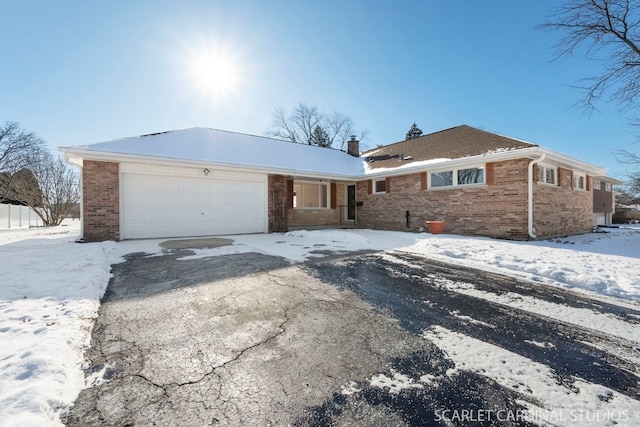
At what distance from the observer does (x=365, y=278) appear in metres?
4.36

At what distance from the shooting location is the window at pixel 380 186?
1273 cm

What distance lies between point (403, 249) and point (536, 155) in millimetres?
5248

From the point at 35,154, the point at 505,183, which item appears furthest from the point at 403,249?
the point at 35,154

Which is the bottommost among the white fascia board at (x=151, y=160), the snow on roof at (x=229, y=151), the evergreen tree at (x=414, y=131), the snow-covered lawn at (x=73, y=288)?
the snow-covered lawn at (x=73, y=288)

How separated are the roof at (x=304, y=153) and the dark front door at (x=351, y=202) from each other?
124cm

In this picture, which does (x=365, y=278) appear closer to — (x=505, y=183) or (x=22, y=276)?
(x=22, y=276)

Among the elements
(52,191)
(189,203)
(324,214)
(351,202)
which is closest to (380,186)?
(351,202)

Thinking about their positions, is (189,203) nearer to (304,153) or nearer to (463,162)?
(304,153)

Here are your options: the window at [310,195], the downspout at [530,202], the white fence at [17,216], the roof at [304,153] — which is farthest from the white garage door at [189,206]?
the white fence at [17,216]

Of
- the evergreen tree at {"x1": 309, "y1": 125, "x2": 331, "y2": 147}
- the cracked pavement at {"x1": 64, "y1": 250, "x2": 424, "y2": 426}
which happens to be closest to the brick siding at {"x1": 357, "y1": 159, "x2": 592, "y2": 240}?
the cracked pavement at {"x1": 64, "y1": 250, "x2": 424, "y2": 426}

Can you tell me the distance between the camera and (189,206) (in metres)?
9.70

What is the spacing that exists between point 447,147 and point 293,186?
740 cm

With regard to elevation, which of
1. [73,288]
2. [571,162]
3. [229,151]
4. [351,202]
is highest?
[229,151]

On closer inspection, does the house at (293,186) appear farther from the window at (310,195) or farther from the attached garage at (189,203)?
the window at (310,195)
